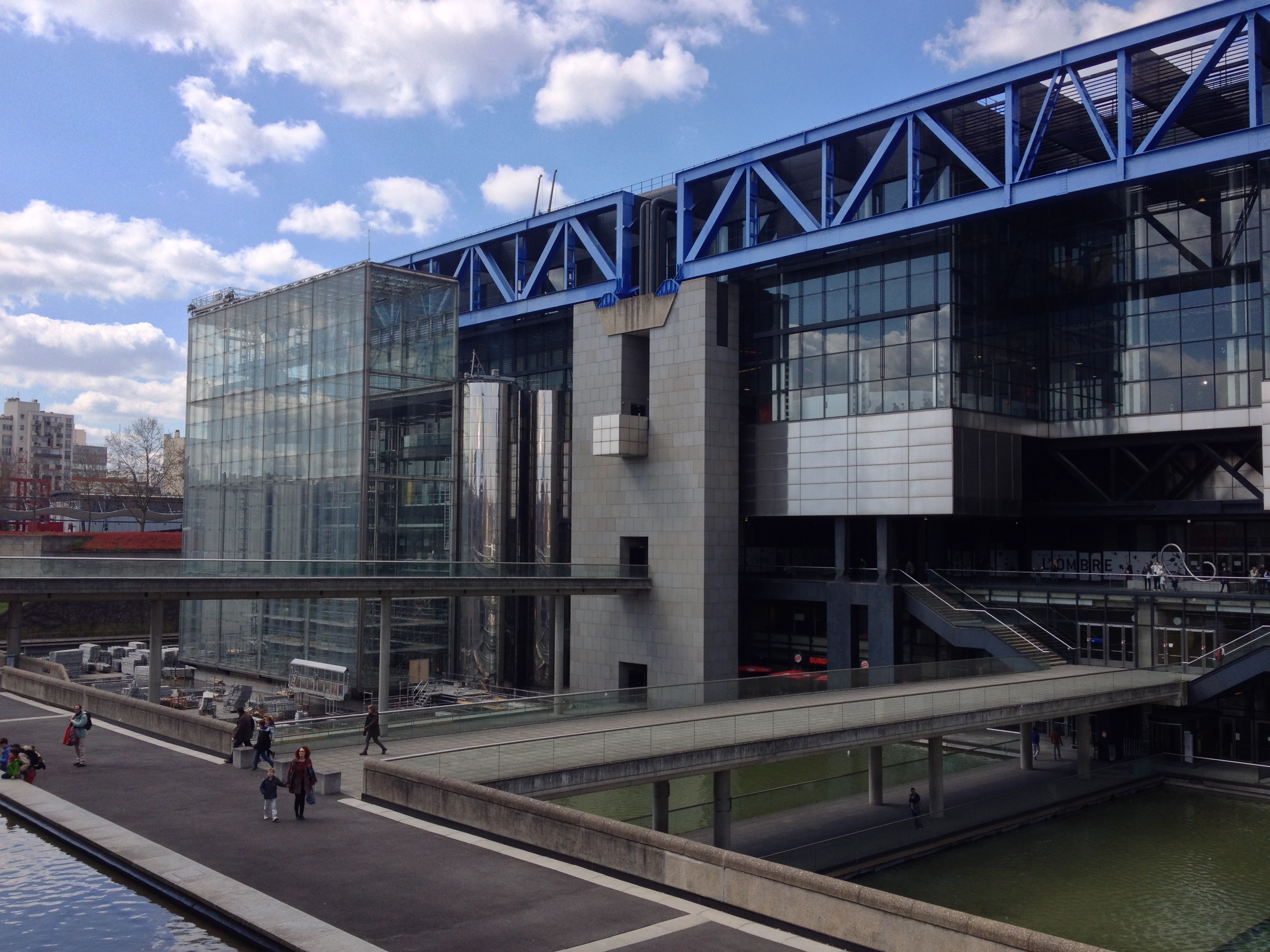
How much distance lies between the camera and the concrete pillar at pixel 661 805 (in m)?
28.3

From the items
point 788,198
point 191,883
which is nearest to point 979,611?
point 788,198

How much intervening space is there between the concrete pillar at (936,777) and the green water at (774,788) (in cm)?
319

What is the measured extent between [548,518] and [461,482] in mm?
5028

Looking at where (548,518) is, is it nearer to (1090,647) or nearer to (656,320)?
(656,320)

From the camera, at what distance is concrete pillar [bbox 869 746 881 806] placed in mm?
34969

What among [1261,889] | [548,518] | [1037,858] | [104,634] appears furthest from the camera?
[104,634]

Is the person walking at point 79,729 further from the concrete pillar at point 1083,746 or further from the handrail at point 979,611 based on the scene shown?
the handrail at point 979,611

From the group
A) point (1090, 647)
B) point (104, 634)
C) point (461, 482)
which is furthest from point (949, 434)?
point (104, 634)

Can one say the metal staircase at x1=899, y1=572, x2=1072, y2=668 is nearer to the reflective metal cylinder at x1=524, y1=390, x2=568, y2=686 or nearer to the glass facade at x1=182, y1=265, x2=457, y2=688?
the reflective metal cylinder at x1=524, y1=390, x2=568, y2=686

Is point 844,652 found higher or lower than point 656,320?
lower

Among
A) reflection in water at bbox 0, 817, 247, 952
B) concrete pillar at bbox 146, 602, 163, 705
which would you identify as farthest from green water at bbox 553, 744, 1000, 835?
reflection in water at bbox 0, 817, 247, 952

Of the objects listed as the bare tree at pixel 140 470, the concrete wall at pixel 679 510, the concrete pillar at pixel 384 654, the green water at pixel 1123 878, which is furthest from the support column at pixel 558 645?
the bare tree at pixel 140 470

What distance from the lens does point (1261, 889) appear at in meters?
28.3

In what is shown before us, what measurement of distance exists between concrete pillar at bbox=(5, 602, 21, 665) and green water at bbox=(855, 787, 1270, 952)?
95.9 feet
